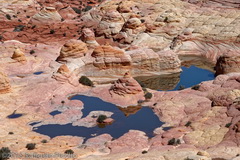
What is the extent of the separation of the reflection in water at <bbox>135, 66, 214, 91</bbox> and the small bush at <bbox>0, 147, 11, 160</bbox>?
36959 millimetres

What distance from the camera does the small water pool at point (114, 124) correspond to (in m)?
42.5

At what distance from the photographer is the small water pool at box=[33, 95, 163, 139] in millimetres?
42531

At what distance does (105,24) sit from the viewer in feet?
295

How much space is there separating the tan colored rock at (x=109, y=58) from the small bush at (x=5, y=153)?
35.5 m

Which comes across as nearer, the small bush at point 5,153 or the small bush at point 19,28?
the small bush at point 5,153

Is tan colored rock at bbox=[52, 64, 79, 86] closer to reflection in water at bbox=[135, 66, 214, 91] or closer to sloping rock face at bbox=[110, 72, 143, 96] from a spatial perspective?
sloping rock face at bbox=[110, 72, 143, 96]

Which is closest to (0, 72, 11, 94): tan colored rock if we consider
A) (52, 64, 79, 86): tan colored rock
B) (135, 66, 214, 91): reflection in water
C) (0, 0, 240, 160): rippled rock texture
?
(0, 0, 240, 160): rippled rock texture

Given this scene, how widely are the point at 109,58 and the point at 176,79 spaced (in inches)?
561

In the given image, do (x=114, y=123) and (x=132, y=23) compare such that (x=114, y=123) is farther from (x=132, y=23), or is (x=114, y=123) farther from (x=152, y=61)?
(x=132, y=23)

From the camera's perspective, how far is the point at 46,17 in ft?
303

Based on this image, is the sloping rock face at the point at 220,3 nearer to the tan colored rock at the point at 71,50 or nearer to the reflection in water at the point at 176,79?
the reflection in water at the point at 176,79

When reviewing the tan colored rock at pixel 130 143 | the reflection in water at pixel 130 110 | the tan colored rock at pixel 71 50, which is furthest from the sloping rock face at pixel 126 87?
the tan colored rock at pixel 71 50

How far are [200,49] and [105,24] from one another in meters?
25.2

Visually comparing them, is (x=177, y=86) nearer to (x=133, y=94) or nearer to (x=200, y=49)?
(x=133, y=94)
